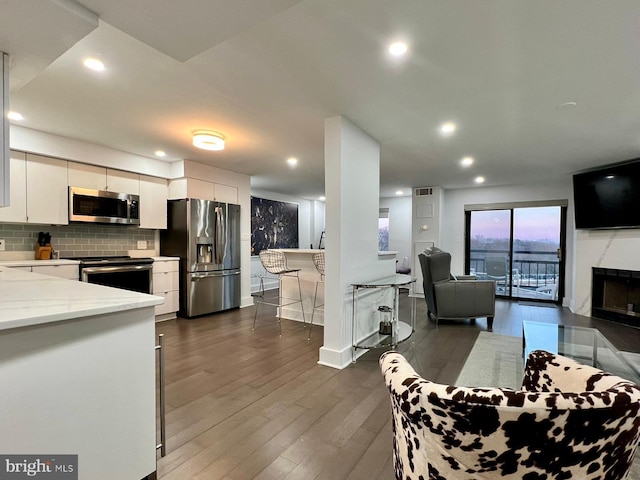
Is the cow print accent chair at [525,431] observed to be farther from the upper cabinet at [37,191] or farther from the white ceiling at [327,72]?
the upper cabinet at [37,191]

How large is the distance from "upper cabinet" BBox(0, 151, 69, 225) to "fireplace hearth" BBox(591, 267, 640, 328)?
799 cm

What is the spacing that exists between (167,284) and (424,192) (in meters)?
5.49

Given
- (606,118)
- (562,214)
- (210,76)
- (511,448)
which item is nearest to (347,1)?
(210,76)

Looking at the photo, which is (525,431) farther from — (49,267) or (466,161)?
(466,161)

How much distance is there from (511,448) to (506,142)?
12.8 ft

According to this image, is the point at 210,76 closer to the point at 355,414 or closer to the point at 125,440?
the point at 125,440

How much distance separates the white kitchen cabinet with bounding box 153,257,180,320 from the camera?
4.43 meters

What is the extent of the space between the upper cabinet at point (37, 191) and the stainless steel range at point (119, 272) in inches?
25.0

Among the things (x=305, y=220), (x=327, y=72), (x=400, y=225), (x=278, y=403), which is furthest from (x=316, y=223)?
(x=278, y=403)

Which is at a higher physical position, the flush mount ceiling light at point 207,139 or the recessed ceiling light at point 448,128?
the recessed ceiling light at point 448,128

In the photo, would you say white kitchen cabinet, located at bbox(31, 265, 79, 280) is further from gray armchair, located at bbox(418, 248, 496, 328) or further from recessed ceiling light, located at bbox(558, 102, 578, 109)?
recessed ceiling light, located at bbox(558, 102, 578, 109)

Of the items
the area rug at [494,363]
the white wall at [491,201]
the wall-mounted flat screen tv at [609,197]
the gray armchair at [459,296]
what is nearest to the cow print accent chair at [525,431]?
the area rug at [494,363]

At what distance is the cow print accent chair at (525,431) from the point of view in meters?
0.72

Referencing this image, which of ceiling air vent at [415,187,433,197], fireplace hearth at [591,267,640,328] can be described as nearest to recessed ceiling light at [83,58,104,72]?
ceiling air vent at [415,187,433,197]
